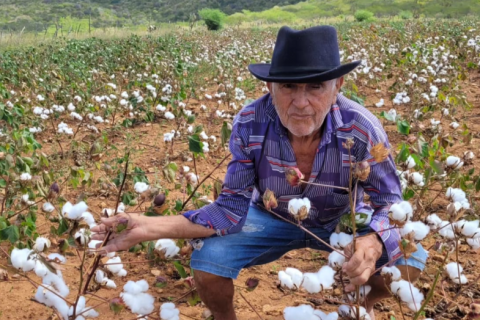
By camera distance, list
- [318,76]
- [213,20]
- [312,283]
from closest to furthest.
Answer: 1. [312,283]
2. [318,76]
3. [213,20]

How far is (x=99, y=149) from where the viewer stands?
7.04ft

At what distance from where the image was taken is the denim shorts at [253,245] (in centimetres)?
177

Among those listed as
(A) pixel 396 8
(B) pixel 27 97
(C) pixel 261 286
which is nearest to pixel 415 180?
(C) pixel 261 286

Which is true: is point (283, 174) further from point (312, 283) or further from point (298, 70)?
point (312, 283)

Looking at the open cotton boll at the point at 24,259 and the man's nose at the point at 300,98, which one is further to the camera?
the man's nose at the point at 300,98

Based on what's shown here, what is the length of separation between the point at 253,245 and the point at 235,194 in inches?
8.6

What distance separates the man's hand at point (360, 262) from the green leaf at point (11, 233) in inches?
45.0

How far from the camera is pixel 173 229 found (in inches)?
66.1

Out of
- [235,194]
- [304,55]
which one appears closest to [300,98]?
[304,55]

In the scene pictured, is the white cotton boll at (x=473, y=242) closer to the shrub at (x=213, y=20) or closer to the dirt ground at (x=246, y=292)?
the dirt ground at (x=246, y=292)

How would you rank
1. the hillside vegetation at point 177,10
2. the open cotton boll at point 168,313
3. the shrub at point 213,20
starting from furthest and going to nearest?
the hillside vegetation at point 177,10
the shrub at point 213,20
the open cotton boll at point 168,313

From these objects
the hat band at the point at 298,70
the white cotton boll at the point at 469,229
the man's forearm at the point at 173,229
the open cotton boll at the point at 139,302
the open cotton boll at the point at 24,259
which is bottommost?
the open cotton boll at the point at 139,302

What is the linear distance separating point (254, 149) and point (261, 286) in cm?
82

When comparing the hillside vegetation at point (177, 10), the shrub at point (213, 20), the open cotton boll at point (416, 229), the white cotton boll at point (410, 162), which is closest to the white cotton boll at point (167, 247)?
the open cotton boll at point (416, 229)
